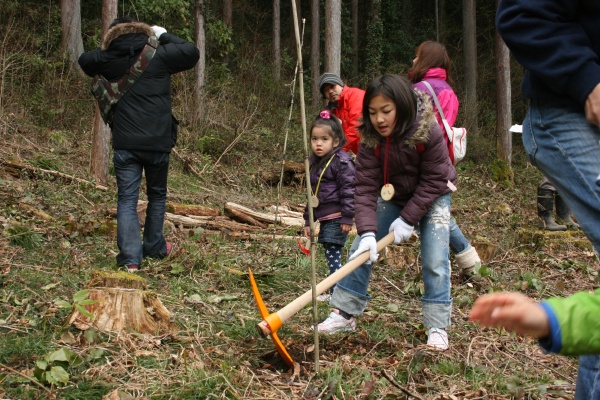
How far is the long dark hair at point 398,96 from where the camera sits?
3.54m


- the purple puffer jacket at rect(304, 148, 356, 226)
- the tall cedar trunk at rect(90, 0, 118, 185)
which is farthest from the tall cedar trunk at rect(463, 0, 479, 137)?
the purple puffer jacket at rect(304, 148, 356, 226)

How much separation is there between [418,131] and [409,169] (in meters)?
0.25

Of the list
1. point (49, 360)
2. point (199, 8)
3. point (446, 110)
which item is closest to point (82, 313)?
point (49, 360)

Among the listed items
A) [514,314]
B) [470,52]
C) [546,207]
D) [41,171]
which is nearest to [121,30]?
[41,171]

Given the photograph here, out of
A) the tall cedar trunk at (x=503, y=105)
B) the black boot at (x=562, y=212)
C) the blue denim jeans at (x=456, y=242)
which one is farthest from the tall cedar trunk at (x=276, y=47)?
the blue denim jeans at (x=456, y=242)

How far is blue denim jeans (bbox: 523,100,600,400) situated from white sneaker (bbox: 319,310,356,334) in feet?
6.18

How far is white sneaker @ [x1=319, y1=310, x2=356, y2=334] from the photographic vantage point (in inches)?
151

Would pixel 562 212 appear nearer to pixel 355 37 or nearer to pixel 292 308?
pixel 292 308

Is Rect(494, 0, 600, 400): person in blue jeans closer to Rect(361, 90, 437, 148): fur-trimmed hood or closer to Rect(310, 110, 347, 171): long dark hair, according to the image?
Rect(361, 90, 437, 148): fur-trimmed hood

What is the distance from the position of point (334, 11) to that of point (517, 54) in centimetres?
944

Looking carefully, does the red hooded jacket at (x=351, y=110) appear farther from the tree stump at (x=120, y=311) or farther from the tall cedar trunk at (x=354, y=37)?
the tall cedar trunk at (x=354, y=37)

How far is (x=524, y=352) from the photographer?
3783mm

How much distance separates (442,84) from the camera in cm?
511

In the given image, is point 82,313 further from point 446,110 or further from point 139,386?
point 446,110
